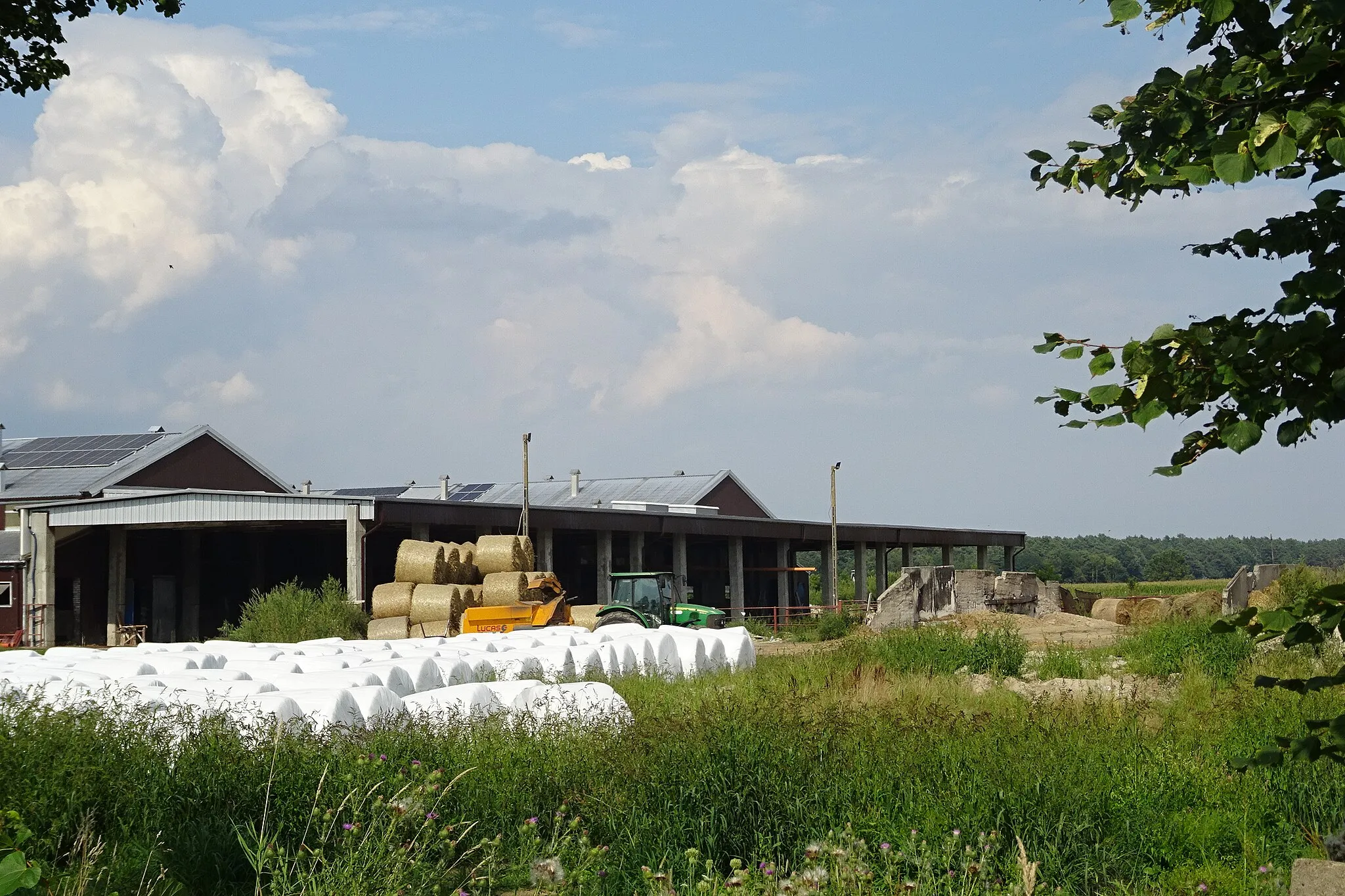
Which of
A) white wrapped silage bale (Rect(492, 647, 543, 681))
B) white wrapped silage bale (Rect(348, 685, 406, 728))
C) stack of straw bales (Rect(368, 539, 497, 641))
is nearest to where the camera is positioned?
white wrapped silage bale (Rect(348, 685, 406, 728))

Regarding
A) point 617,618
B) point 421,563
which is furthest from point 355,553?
point 617,618

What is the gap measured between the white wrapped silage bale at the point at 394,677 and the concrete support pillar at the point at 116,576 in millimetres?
25034

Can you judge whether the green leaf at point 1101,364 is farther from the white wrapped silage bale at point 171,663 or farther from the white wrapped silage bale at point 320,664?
the white wrapped silage bale at point 171,663

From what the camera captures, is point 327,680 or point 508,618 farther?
point 508,618

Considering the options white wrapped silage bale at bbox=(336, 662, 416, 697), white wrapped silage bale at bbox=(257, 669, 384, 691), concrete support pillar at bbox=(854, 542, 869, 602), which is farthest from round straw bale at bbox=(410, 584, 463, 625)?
concrete support pillar at bbox=(854, 542, 869, 602)

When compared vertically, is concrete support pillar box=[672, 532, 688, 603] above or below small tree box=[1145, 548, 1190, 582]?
above

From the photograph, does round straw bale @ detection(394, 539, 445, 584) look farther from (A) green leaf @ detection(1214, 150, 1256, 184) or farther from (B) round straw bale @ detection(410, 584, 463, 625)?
(A) green leaf @ detection(1214, 150, 1256, 184)

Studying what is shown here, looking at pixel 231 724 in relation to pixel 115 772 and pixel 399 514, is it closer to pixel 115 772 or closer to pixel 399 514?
pixel 115 772

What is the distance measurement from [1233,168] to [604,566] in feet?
118

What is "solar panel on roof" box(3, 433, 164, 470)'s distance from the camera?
4462cm

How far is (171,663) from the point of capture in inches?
674

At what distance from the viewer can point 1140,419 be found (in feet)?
11.6

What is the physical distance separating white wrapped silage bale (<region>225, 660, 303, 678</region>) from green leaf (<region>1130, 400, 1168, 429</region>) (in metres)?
13.0

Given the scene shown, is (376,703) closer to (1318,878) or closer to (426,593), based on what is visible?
(1318,878)
